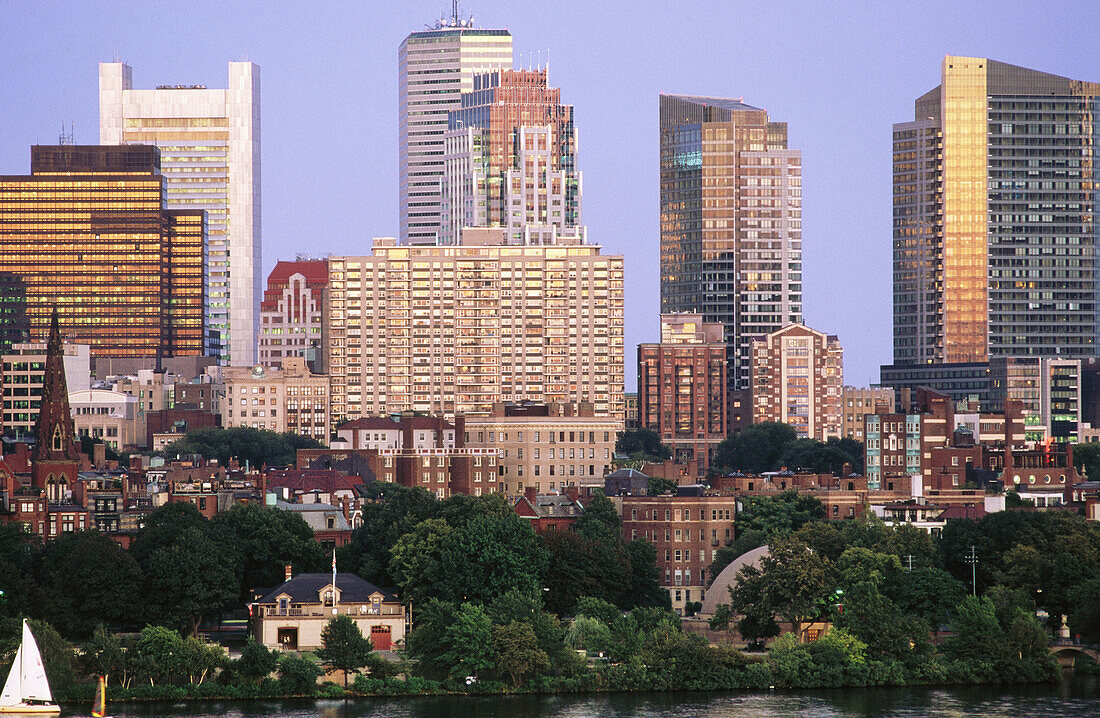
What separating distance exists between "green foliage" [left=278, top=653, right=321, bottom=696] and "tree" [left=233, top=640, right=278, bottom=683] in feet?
2.94

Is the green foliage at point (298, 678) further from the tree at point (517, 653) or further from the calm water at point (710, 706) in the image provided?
the tree at point (517, 653)

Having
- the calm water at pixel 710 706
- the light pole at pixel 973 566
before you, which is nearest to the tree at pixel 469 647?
the calm water at pixel 710 706

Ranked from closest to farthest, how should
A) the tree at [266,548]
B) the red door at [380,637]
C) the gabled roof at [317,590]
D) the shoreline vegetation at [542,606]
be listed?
1. the shoreline vegetation at [542,606]
2. the gabled roof at [317,590]
3. the red door at [380,637]
4. the tree at [266,548]

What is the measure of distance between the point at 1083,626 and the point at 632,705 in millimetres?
31994

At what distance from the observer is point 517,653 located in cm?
12381

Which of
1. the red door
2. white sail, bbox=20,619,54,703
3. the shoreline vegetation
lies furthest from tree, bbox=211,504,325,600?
white sail, bbox=20,619,54,703

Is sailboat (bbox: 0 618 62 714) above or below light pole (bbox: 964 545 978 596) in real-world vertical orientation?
below

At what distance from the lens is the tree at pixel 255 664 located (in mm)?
122938

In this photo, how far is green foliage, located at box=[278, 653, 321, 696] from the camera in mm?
122625

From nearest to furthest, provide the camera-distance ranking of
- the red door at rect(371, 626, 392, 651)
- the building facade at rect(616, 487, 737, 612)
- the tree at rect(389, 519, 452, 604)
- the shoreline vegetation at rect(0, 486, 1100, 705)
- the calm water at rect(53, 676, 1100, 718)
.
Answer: the calm water at rect(53, 676, 1100, 718) → the shoreline vegetation at rect(0, 486, 1100, 705) → the red door at rect(371, 626, 392, 651) → the tree at rect(389, 519, 452, 604) → the building facade at rect(616, 487, 737, 612)

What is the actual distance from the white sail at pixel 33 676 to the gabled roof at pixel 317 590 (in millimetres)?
26883

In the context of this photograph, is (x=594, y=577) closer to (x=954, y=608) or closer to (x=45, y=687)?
(x=954, y=608)

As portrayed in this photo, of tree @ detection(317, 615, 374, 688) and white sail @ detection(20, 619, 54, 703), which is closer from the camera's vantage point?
white sail @ detection(20, 619, 54, 703)

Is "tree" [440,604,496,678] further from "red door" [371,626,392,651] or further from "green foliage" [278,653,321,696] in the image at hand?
"red door" [371,626,392,651]
